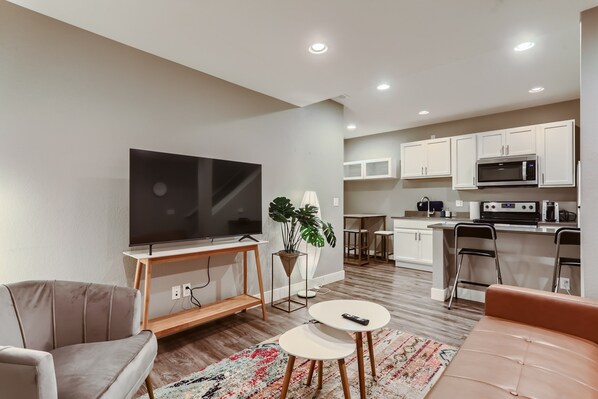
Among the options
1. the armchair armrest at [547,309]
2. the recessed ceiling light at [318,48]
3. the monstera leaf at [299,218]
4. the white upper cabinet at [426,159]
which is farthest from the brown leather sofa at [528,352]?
the white upper cabinet at [426,159]

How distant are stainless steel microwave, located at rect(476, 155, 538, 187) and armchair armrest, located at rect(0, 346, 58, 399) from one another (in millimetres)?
5253

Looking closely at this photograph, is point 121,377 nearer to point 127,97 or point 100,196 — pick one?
Answer: point 100,196

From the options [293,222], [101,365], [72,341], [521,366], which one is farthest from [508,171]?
[72,341]

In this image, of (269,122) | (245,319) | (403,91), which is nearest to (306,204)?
(269,122)

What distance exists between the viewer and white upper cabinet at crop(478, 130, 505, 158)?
445 cm

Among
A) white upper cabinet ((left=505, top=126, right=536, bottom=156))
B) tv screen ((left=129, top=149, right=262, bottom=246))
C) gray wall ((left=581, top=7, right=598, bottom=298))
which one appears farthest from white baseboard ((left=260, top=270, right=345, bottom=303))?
white upper cabinet ((left=505, top=126, right=536, bottom=156))

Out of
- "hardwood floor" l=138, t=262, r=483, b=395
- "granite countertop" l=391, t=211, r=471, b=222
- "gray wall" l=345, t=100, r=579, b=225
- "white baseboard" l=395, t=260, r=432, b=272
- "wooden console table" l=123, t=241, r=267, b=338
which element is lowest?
"hardwood floor" l=138, t=262, r=483, b=395

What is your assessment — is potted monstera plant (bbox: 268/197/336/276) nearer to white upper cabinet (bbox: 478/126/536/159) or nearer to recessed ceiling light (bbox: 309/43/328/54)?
recessed ceiling light (bbox: 309/43/328/54)

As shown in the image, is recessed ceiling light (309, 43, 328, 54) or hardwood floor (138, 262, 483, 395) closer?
hardwood floor (138, 262, 483, 395)

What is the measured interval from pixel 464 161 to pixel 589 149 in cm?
293

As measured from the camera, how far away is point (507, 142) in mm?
4402

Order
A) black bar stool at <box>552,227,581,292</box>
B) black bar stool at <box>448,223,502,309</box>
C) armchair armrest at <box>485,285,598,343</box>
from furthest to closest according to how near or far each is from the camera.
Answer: black bar stool at <box>448,223,502,309</box>, black bar stool at <box>552,227,581,292</box>, armchair armrest at <box>485,285,598,343</box>

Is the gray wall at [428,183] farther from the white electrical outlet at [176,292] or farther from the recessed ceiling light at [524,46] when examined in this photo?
the white electrical outlet at [176,292]

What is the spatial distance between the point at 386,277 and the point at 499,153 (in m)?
2.63
